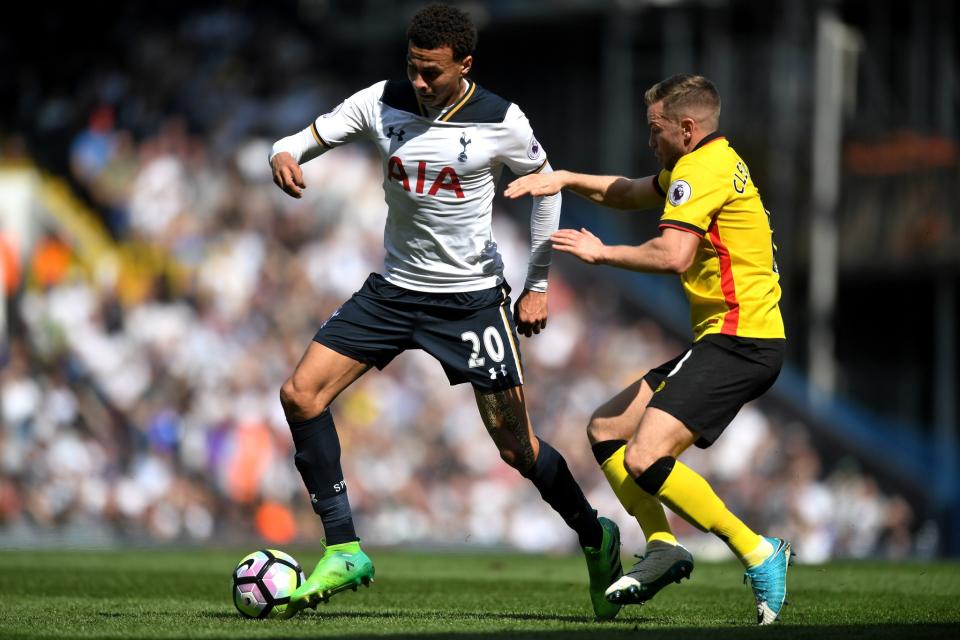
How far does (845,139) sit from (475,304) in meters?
14.5

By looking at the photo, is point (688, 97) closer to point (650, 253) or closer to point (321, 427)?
point (650, 253)

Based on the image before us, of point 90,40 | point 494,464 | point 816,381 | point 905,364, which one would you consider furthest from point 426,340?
point 90,40

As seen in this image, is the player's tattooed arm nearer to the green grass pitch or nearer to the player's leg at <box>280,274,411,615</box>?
the player's leg at <box>280,274,411,615</box>

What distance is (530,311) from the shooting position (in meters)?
7.07

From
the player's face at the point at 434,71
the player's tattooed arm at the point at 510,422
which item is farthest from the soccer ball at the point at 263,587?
the player's face at the point at 434,71

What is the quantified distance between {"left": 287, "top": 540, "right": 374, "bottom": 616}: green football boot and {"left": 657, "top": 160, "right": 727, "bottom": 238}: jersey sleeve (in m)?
2.07

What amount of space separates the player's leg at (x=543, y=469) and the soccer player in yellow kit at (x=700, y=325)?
37 cm

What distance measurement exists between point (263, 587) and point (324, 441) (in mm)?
729

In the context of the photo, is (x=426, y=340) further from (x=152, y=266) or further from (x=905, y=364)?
(x=905, y=364)

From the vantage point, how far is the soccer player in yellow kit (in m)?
6.09

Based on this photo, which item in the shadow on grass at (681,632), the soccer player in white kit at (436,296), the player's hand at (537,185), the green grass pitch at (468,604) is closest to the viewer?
the shadow on grass at (681,632)

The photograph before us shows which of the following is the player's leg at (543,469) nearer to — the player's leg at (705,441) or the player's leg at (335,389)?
the player's leg at (335,389)

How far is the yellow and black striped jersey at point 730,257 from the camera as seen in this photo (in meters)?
6.23

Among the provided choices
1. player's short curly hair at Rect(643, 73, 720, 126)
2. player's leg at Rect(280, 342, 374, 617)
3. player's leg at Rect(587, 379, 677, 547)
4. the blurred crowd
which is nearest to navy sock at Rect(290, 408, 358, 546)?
player's leg at Rect(280, 342, 374, 617)
